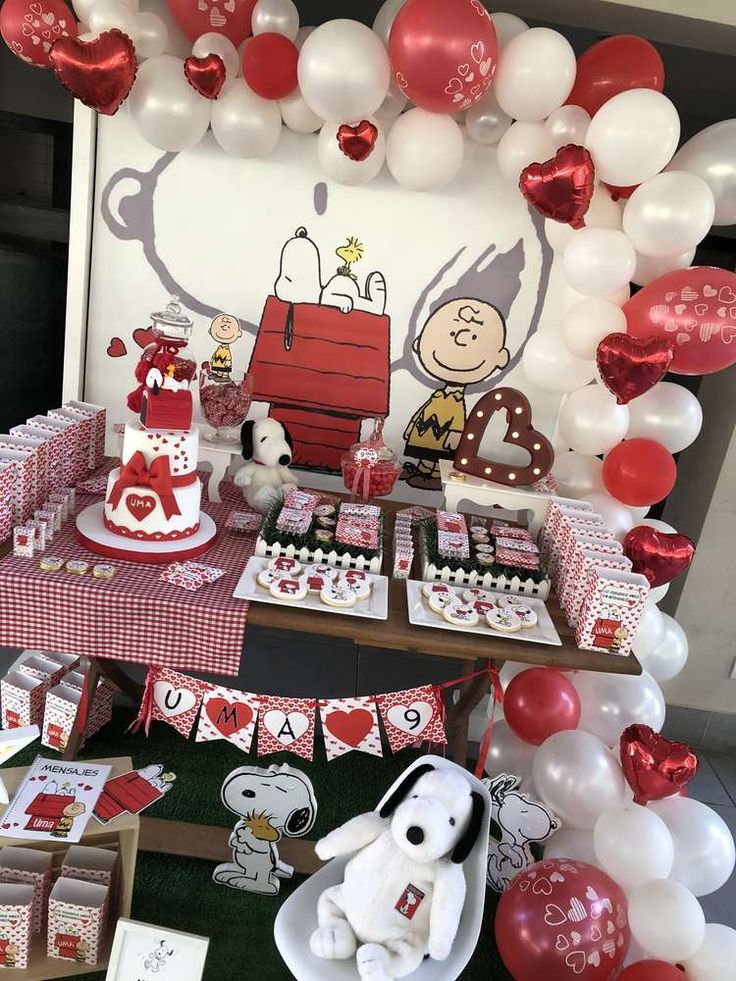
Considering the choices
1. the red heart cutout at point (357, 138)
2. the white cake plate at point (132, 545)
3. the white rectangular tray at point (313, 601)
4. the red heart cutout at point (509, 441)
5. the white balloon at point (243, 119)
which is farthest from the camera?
the red heart cutout at point (509, 441)

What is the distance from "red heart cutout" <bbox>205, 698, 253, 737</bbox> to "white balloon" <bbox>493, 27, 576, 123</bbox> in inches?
84.8

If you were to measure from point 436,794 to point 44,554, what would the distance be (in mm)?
1349

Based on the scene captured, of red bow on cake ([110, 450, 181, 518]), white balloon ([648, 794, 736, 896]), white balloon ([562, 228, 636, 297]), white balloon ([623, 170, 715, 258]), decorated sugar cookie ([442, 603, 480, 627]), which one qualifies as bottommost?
white balloon ([648, 794, 736, 896])

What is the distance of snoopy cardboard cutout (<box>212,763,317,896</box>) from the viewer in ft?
8.34

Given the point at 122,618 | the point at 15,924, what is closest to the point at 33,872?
the point at 15,924

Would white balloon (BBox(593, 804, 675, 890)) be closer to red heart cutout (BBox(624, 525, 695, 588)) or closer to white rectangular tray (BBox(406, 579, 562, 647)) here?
white rectangular tray (BBox(406, 579, 562, 647))

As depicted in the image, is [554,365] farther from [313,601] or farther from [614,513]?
[313,601]

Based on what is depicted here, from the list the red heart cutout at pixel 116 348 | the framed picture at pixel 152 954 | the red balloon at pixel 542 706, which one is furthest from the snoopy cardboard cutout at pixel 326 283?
the framed picture at pixel 152 954

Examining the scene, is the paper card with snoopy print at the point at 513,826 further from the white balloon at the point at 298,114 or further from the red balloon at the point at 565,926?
the white balloon at the point at 298,114

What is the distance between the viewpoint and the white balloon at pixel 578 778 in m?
2.55

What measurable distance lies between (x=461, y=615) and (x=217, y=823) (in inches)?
59.3

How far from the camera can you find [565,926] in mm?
2207

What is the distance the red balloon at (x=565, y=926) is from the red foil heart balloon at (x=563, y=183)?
82.5 inches

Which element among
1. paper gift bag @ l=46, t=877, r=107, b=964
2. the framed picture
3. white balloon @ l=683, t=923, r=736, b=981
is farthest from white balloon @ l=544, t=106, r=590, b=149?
paper gift bag @ l=46, t=877, r=107, b=964
